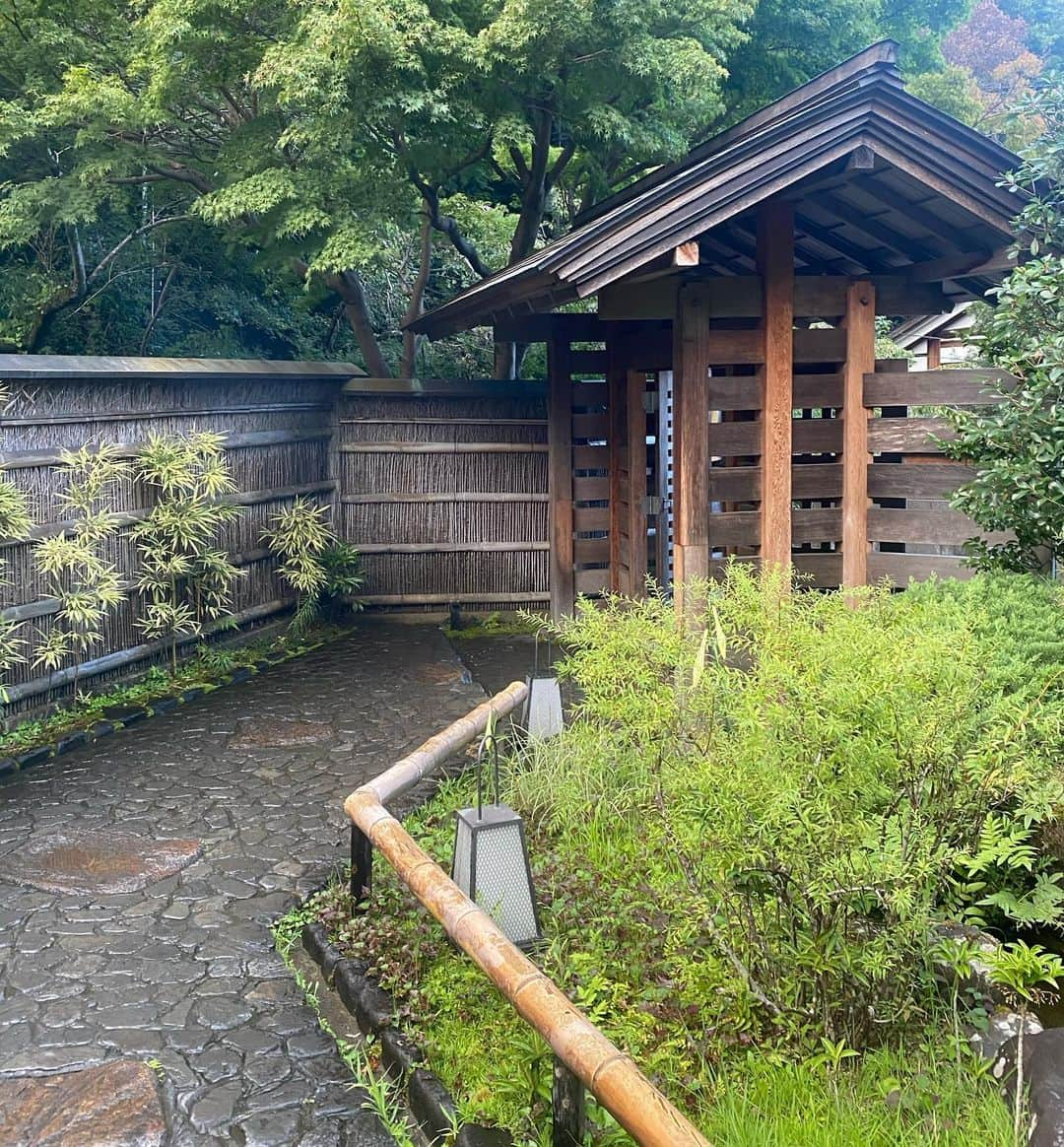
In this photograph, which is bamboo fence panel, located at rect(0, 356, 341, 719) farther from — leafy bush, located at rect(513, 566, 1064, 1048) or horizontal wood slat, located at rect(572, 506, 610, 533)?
leafy bush, located at rect(513, 566, 1064, 1048)

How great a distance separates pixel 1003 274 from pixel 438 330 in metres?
5.24

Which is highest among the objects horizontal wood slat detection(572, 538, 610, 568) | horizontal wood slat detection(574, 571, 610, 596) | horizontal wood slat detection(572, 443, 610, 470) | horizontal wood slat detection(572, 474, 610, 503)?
horizontal wood slat detection(572, 443, 610, 470)

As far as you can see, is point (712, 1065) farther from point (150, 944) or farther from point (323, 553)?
point (323, 553)

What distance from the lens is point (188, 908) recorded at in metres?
5.13

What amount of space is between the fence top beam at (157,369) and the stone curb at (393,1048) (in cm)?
466

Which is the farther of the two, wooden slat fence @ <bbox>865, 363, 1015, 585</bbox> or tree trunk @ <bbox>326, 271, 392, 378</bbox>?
tree trunk @ <bbox>326, 271, 392, 378</bbox>

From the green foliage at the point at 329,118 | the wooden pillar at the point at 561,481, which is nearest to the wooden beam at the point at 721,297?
the wooden pillar at the point at 561,481

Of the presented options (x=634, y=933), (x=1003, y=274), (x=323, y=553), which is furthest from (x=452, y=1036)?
(x=323, y=553)

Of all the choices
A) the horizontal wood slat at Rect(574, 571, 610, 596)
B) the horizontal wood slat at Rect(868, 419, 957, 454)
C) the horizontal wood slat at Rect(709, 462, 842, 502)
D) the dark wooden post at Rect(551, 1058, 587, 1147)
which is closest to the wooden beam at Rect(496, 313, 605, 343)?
the horizontal wood slat at Rect(574, 571, 610, 596)

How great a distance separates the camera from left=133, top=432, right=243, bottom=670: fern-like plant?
8.95 m

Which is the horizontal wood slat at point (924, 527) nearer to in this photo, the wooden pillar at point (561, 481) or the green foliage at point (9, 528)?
the wooden pillar at point (561, 481)

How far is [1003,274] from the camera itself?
26.6ft

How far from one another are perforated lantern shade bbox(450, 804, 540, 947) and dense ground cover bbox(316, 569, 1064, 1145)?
0.59ft

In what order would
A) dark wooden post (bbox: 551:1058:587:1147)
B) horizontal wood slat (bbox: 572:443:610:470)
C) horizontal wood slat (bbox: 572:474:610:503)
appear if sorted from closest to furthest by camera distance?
dark wooden post (bbox: 551:1058:587:1147) < horizontal wood slat (bbox: 572:443:610:470) < horizontal wood slat (bbox: 572:474:610:503)
